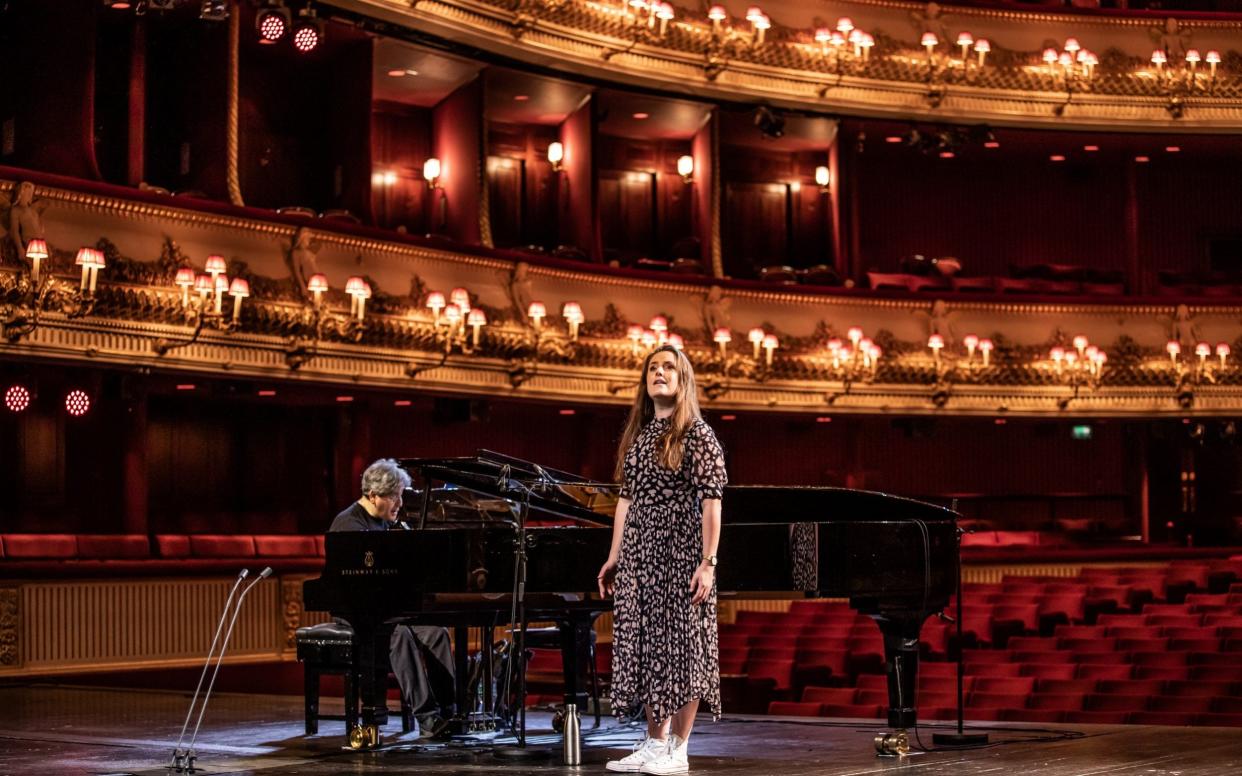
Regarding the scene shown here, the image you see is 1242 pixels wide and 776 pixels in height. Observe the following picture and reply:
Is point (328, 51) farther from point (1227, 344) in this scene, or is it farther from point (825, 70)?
point (1227, 344)

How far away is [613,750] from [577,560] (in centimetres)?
72

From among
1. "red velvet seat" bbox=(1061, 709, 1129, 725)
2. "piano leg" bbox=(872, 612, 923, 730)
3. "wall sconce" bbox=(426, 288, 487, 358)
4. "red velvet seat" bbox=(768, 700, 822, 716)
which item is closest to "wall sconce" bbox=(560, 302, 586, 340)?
"wall sconce" bbox=(426, 288, 487, 358)

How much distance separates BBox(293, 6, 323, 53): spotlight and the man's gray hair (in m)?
6.39

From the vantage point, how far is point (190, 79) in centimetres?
1435

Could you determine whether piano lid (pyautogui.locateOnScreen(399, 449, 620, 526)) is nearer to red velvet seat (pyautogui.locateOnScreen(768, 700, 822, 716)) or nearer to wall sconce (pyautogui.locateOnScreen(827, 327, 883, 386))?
red velvet seat (pyautogui.locateOnScreen(768, 700, 822, 716))

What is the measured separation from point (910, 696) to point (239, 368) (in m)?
7.68

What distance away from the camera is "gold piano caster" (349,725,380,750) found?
20.6 ft

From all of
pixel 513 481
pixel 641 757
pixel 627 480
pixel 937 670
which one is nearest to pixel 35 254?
pixel 513 481

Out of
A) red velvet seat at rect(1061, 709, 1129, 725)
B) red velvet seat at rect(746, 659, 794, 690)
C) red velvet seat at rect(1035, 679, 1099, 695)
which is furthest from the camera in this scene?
red velvet seat at rect(746, 659, 794, 690)

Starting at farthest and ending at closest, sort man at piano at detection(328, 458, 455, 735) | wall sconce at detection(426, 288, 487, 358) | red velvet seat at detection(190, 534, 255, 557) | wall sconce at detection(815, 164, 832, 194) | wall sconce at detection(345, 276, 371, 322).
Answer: wall sconce at detection(815, 164, 832, 194) < wall sconce at detection(426, 288, 487, 358) < wall sconce at detection(345, 276, 371, 322) < red velvet seat at detection(190, 534, 255, 557) < man at piano at detection(328, 458, 455, 735)

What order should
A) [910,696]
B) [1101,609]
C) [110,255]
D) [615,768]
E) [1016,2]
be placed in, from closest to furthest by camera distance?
[615,768] < [910,696] < [110,255] < [1101,609] < [1016,2]

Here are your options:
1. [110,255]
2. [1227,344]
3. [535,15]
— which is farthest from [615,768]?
[1227,344]

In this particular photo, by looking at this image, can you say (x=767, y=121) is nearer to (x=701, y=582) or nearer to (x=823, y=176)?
(x=823, y=176)

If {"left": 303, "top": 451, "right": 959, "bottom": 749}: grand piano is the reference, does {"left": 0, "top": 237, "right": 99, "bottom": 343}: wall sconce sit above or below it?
above
